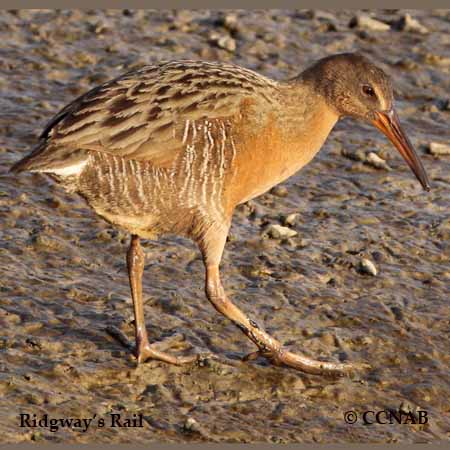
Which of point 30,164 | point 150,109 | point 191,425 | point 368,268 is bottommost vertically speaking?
point 191,425

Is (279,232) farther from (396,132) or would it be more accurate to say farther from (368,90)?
(368,90)

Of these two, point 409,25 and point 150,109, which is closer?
point 150,109

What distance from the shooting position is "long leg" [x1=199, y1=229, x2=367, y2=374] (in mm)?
7305

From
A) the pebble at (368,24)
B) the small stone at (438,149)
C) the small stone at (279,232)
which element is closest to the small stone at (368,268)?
the small stone at (279,232)

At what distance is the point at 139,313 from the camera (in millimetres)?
7461

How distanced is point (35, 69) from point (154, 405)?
5.06m

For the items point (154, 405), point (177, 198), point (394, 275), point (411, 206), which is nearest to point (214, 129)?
point (177, 198)

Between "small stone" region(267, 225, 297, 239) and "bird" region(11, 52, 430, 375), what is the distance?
4.61 ft

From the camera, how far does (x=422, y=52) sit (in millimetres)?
12148

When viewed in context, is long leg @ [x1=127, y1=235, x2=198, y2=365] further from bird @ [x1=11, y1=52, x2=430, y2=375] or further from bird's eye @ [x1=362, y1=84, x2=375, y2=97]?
bird's eye @ [x1=362, y1=84, x2=375, y2=97]

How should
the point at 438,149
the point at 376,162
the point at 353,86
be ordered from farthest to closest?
the point at 438,149
the point at 376,162
the point at 353,86

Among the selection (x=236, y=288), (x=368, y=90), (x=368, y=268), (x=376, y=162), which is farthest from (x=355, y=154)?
(x=368, y=90)

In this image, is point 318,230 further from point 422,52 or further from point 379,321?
point 422,52

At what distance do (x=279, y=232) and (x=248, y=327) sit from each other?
164cm
